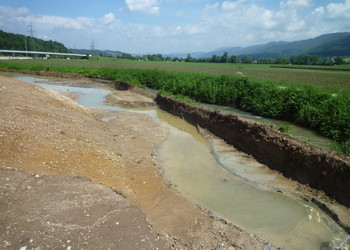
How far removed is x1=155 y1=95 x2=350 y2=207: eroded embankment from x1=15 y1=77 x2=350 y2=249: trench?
70 cm

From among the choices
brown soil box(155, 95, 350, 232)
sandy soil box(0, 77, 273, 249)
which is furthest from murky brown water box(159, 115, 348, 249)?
sandy soil box(0, 77, 273, 249)

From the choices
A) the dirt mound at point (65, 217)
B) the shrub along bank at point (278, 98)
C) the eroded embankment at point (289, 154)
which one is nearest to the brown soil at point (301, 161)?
the eroded embankment at point (289, 154)

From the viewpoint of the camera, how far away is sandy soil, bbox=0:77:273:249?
4730mm

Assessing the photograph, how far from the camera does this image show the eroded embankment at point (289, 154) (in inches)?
312

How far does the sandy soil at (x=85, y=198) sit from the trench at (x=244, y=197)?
762 mm

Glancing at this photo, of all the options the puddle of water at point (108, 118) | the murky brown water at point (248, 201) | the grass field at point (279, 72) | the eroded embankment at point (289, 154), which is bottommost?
the murky brown water at point (248, 201)

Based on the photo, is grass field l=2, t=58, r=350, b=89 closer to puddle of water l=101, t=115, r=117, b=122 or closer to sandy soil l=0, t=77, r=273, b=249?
puddle of water l=101, t=115, r=117, b=122

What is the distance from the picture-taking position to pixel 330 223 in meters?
7.01

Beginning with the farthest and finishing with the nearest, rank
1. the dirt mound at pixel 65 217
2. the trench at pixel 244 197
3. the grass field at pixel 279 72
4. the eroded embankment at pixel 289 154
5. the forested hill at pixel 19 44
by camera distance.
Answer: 1. the forested hill at pixel 19 44
2. the grass field at pixel 279 72
3. the eroded embankment at pixel 289 154
4. the trench at pixel 244 197
5. the dirt mound at pixel 65 217

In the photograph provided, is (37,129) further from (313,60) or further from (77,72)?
(313,60)

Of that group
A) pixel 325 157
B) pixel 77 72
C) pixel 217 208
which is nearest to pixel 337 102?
pixel 325 157

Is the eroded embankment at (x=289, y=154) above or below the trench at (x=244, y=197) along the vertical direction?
above

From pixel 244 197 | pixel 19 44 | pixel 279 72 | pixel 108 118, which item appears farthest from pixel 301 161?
pixel 19 44

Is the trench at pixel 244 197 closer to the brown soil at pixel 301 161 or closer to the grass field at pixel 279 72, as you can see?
the brown soil at pixel 301 161
